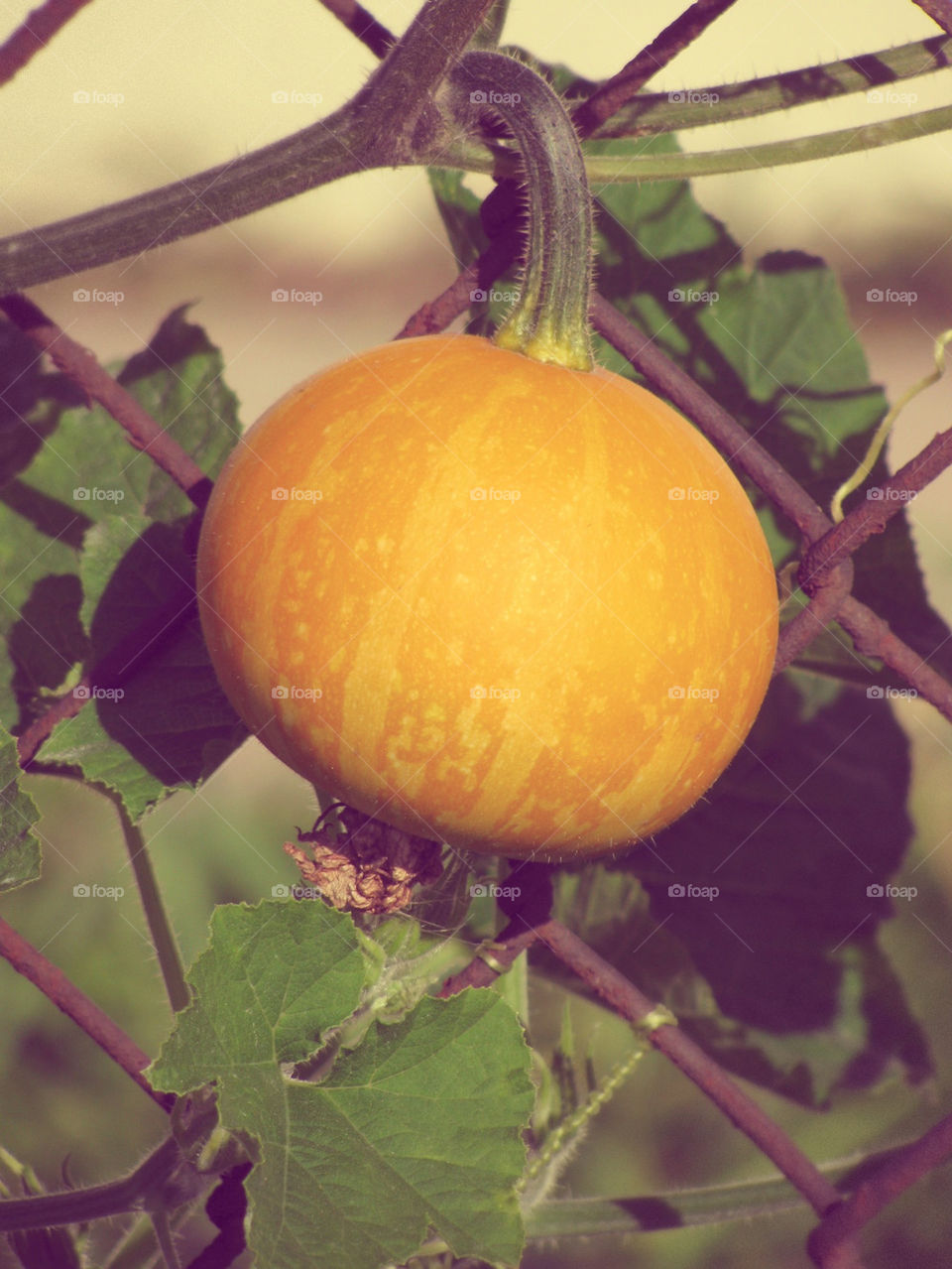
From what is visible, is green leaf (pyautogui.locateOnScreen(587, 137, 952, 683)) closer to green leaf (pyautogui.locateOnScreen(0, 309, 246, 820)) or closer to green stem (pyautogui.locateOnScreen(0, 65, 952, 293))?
green stem (pyautogui.locateOnScreen(0, 65, 952, 293))

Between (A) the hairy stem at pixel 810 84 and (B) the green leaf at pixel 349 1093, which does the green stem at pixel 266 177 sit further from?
(B) the green leaf at pixel 349 1093

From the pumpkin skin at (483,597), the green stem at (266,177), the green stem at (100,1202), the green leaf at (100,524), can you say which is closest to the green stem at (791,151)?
the green stem at (266,177)

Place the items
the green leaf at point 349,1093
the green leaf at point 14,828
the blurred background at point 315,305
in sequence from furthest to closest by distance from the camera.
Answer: the blurred background at point 315,305, the green leaf at point 14,828, the green leaf at point 349,1093

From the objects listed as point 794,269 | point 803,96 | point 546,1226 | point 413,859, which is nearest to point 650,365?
point 803,96

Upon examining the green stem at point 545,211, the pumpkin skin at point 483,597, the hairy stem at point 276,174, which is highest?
the hairy stem at point 276,174

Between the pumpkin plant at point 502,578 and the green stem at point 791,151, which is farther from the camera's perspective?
the green stem at point 791,151

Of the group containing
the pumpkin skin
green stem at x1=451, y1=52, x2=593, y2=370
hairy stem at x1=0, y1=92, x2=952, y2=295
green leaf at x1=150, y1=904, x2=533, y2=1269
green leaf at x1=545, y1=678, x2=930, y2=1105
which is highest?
hairy stem at x1=0, y1=92, x2=952, y2=295

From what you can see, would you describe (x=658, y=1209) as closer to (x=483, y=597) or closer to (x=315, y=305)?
(x=483, y=597)

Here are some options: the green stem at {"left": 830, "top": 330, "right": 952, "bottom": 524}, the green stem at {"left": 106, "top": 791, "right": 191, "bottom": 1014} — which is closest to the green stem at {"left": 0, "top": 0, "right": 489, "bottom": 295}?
the green stem at {"left": 830, "top": 330, "right": 952, "bottom": 524}
